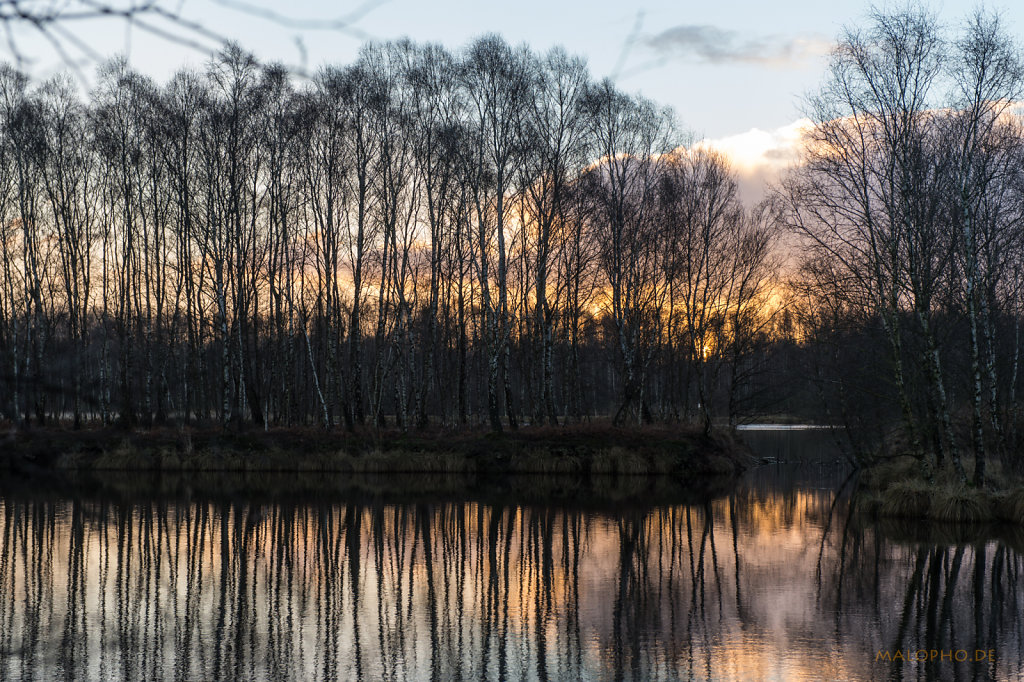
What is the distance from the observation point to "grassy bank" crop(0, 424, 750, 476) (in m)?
33.8

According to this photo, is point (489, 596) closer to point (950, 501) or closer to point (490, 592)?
point (490, 592)

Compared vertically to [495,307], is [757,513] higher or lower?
lower

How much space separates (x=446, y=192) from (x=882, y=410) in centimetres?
2112

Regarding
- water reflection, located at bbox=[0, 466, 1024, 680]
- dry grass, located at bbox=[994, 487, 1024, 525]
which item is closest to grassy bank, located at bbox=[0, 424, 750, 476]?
water reflection, located at bbox=[0, 466, 1024, 680]

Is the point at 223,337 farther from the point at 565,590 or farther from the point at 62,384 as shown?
the point at 62,384

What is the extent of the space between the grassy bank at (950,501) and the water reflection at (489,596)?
1.24 metres

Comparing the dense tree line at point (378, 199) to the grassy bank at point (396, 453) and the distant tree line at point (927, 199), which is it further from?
the distant tree line at point (927, 199)

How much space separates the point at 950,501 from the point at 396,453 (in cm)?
1990

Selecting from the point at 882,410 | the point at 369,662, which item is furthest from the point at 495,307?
the point at 369,662

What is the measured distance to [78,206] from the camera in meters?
42.9

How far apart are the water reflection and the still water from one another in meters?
0.05

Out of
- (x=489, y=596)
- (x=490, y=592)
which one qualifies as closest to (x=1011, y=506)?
(x=490, y=592)

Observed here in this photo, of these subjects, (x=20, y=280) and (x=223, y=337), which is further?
(x=20, y=280)

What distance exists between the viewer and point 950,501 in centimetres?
2088
